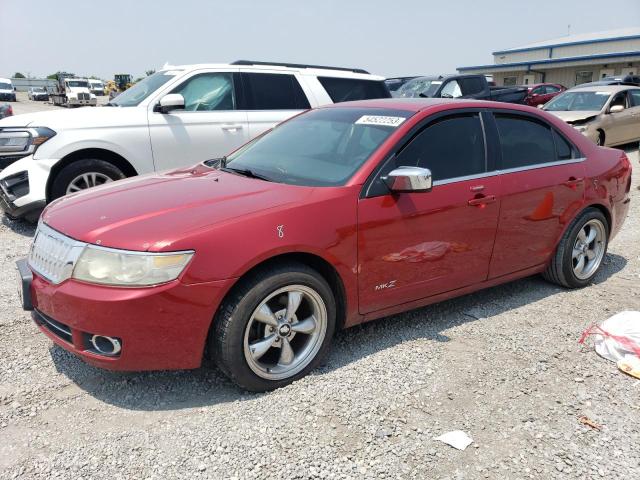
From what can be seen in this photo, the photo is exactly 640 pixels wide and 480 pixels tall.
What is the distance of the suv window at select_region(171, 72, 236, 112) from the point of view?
659cm

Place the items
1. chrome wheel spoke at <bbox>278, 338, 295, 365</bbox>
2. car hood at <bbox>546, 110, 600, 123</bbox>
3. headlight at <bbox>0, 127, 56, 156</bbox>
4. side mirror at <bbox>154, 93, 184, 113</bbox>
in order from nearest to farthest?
chrome wheel spoke at <bbox>278, 338, 295, 365</bbox>
headlight at <bbox>0, 127, 56, 156</bbox>
side mirror at <bbox>154, 93, 184, 113</bbox>
car hood at <bbox>546, 110, 600, 123</bbox>

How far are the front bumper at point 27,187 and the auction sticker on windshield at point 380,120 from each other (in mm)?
3700

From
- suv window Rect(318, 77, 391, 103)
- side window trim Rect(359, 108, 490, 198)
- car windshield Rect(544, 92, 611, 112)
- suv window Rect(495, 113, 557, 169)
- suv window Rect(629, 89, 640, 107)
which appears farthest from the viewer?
suv window Rect(629, 89, 640, 107)

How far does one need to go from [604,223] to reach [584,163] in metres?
0.67

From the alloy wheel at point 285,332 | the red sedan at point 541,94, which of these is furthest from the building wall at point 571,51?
the alloy wheel at point 285,332

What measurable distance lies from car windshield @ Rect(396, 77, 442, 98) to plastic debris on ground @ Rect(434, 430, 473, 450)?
1182 centimetres

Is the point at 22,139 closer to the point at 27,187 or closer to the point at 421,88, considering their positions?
the point at 27,187

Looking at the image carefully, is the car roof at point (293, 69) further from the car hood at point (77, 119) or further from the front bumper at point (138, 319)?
the front bumper at point (138, 319)

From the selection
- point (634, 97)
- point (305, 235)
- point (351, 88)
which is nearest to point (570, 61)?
point (634, 97)

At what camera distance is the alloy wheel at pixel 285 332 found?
9.78ft

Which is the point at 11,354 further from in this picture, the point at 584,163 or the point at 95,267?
the point at 584,163

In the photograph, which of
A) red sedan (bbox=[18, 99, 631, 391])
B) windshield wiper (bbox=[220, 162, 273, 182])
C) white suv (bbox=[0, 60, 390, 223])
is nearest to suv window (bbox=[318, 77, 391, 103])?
white suv (bbox=[0, 60, 390, 223])

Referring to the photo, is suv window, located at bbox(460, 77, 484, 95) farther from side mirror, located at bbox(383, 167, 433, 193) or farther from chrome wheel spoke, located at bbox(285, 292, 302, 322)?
chrome wheel spoke, located at bbox(285, 292, 302, 322)

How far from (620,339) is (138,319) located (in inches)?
122
